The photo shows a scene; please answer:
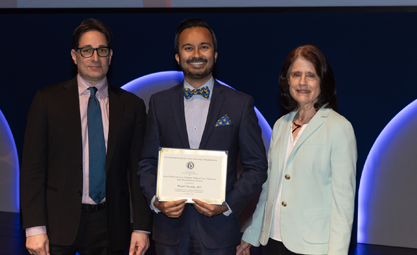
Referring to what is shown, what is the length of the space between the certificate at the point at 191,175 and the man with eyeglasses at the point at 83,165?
41cm

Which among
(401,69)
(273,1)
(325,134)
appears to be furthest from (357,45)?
(325,134)

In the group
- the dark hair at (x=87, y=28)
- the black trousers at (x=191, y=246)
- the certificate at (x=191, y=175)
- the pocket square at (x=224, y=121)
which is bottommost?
the black trousers at (x=191, y=246)

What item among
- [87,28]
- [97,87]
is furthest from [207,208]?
[87,28]

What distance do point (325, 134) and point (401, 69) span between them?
3066 mm

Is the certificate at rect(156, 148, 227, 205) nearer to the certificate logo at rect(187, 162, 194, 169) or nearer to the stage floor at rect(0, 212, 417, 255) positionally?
the certificate logo at rect(187, 162, 194, 169)

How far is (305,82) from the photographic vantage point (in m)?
2.02

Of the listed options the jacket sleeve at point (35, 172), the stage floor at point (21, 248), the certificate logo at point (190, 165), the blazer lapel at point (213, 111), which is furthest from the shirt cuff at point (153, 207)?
the stage floor at point (21, 248)

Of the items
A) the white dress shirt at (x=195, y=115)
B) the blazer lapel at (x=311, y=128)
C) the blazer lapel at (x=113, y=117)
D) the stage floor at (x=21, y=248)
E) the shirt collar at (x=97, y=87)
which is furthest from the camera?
the stage floor at (x=21, y=248)

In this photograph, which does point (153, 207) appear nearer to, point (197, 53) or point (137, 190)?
point (137, 190)

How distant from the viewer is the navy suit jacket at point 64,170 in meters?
2.07

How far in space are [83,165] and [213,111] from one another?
35.3 inches

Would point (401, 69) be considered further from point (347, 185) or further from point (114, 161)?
point (114, 161)

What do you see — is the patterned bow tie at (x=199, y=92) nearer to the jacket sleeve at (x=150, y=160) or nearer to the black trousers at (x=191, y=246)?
the jacket sleeve at (x=150, y=160)

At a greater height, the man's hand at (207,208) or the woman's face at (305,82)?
the woman's face at (305,82)
